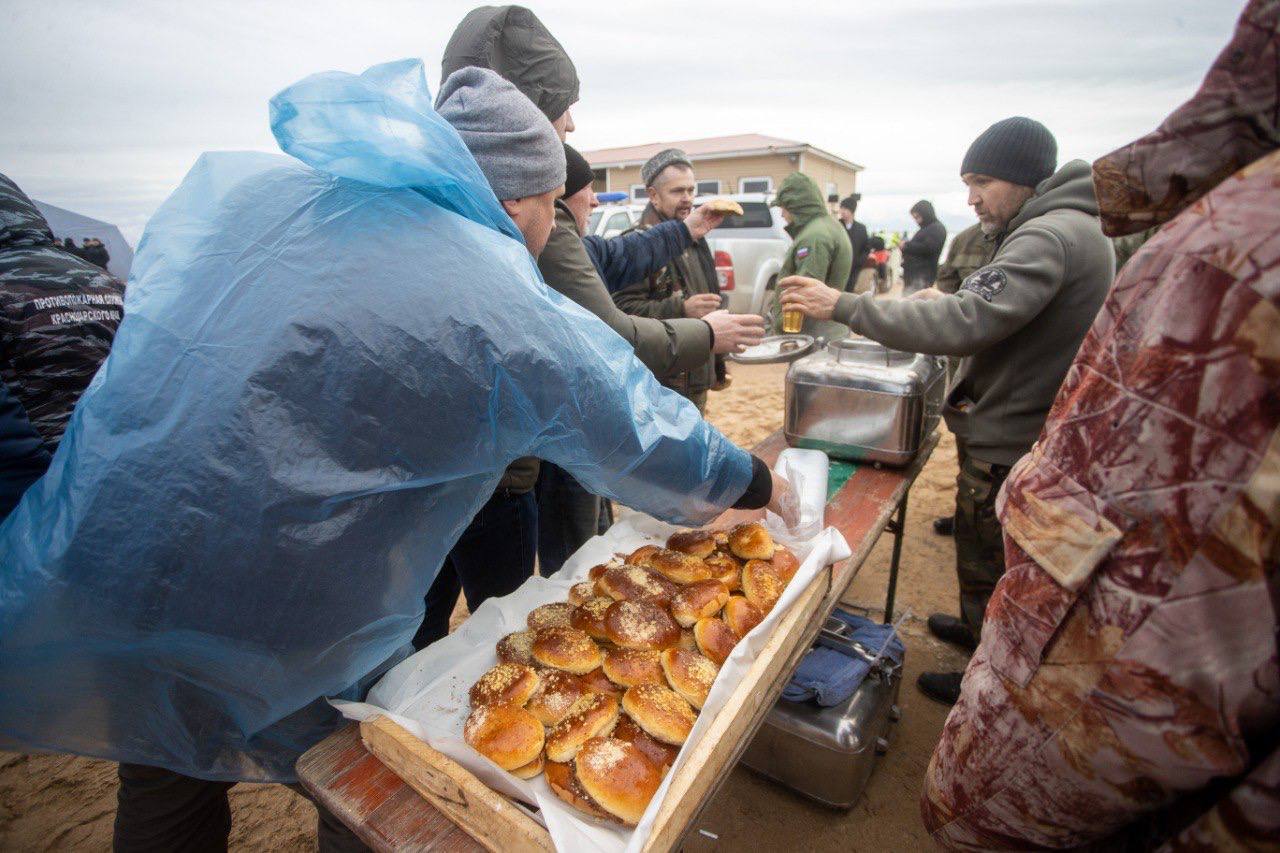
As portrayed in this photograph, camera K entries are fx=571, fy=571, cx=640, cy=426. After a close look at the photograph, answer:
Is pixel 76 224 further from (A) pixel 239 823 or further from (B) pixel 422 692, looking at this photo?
(B) pixel 422 692

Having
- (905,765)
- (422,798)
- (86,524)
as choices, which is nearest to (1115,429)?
(422,798)

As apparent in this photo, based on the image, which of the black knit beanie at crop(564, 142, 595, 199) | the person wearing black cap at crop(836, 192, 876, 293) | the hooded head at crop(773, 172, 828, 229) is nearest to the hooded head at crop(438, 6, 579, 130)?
the black knit beanie at crop(564, 142, 595, 199)

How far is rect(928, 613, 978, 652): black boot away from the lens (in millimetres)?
3197

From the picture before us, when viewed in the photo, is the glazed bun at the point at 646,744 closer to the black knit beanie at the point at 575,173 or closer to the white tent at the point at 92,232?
the black knit beanie at the point at 575,173

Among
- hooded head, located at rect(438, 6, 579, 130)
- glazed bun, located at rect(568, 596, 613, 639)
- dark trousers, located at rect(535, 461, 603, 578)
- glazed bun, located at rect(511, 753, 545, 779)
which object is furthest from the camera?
dark trousers, located at rect(535, 461, 603, 578)

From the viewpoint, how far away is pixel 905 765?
2535mm

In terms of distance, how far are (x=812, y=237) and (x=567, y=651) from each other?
16.2 ft

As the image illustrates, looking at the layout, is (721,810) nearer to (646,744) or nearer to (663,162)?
(646,744)

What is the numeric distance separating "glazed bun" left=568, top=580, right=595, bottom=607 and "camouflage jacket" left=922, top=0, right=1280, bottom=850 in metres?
1.02

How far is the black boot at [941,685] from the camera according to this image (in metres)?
2.80

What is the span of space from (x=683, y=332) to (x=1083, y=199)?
65.6 inches

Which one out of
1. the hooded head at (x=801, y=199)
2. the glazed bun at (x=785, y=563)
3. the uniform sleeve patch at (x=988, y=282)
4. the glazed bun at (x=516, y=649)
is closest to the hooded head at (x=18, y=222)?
the glazed bun at (x=516, y=649)

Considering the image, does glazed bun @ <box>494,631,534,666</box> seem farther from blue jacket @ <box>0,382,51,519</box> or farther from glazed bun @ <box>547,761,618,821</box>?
blue jacket @ <box>0,382,51,519</box>

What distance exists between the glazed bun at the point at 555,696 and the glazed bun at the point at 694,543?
0.58 metres
